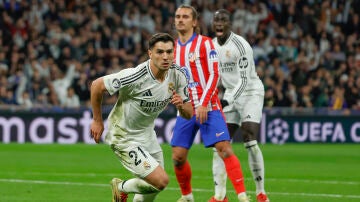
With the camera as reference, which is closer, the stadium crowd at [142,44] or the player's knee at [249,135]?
the player's knee at [249,135]

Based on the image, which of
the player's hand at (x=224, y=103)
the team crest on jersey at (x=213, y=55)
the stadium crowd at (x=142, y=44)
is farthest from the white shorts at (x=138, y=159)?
the stadium crowd at (x=142, y=44)

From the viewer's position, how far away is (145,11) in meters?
27.5

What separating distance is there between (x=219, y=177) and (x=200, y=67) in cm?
139

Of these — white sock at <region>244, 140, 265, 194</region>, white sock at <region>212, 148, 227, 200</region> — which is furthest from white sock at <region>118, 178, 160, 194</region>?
white sock at <region>244, 140, 265, 194</region>

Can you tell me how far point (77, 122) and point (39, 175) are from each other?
8.06 meters

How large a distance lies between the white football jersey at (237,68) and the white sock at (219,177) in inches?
30.2

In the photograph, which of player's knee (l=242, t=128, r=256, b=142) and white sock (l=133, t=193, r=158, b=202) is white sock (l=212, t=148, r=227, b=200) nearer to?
player's knee (l=242, t=128, r=256, b=142)

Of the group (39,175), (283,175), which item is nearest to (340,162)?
(283,175)

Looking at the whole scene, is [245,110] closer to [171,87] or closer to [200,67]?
[200,67]

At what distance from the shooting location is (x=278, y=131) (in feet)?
78.0

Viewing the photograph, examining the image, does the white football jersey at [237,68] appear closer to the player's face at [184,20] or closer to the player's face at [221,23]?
the player's face at [221,23]

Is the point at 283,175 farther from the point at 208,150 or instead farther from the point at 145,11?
the point at 145,11

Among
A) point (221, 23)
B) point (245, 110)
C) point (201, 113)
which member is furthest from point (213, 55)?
point (245, 110)

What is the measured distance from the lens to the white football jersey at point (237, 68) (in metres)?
11.3
